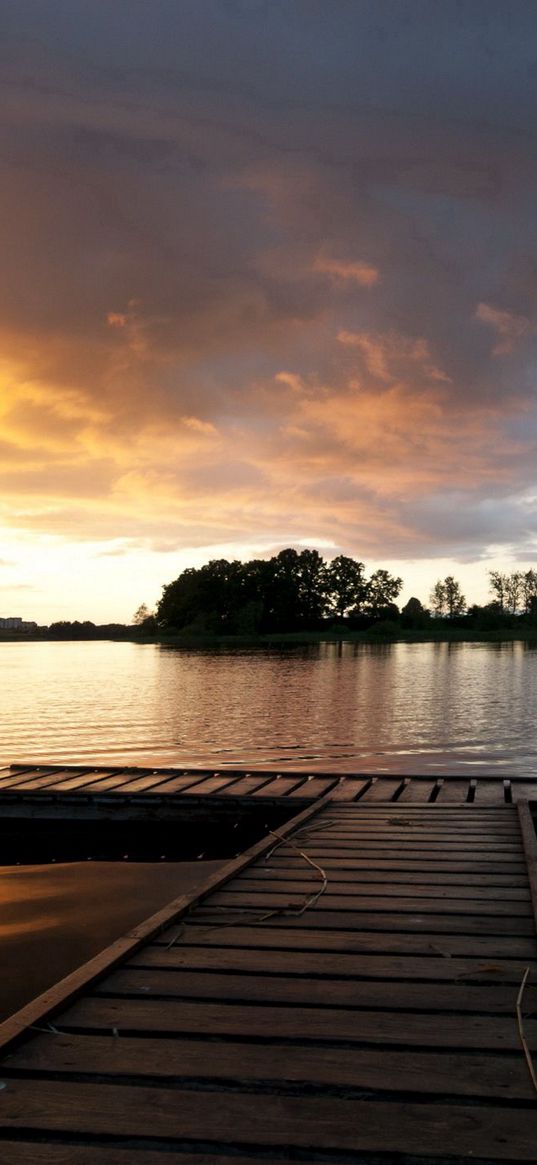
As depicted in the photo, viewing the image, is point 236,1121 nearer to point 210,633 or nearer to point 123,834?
point 123,834

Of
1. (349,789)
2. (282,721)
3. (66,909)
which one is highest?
(349,789)

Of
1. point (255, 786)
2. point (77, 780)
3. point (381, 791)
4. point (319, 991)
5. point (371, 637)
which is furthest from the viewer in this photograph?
point (371, 637)

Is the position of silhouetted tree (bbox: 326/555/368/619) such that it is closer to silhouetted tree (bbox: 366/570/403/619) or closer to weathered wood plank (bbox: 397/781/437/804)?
silhouetted tree (bbox: 366/570/403/619)

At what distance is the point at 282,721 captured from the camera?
1088 inches

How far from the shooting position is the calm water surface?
20359 millimetres

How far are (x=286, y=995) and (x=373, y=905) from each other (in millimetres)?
1645

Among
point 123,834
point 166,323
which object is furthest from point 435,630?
point 123,834

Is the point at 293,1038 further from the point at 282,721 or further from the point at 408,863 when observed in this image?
the point at 282,721

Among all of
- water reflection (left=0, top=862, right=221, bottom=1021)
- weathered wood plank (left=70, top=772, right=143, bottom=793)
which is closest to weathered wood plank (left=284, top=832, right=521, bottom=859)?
water reflection (left=0, top=862, right=221, bottom=1021)

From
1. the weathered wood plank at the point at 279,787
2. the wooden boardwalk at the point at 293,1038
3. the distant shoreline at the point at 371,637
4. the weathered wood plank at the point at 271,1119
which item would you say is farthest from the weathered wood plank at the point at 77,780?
the distant shoreline at the point at 371,637

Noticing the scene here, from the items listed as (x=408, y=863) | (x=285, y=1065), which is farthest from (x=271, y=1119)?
(x=408, y=863)

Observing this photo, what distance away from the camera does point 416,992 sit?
4059 mm

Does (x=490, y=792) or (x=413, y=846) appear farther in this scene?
(x=490, y=792)

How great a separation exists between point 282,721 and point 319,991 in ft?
77.7
